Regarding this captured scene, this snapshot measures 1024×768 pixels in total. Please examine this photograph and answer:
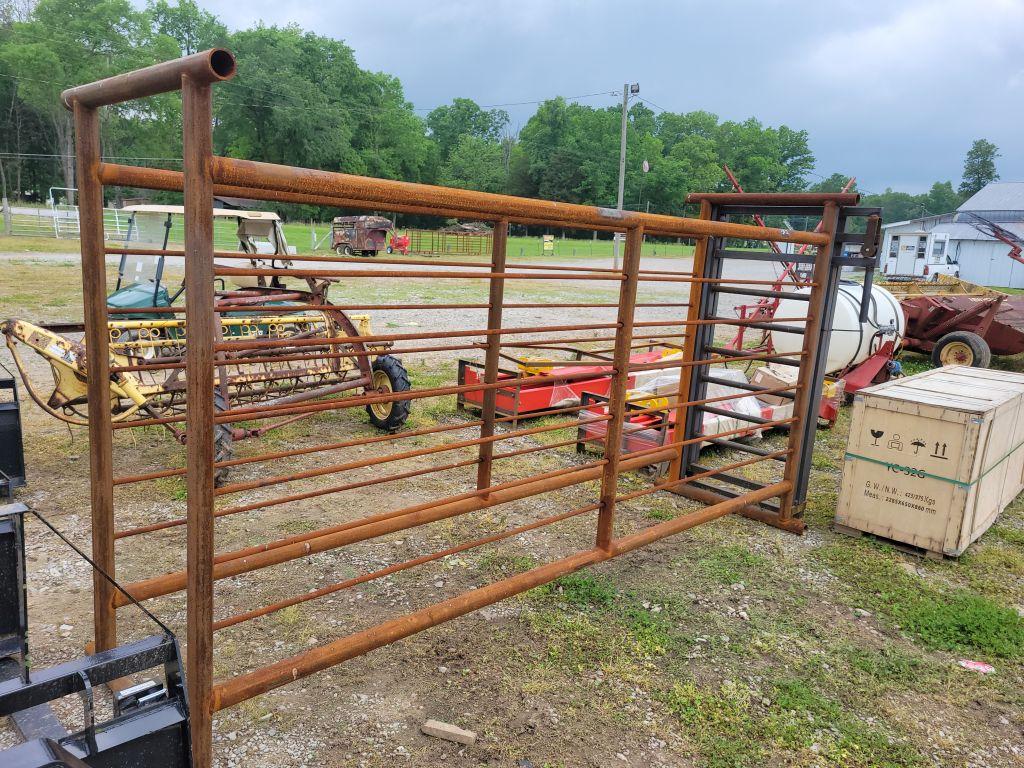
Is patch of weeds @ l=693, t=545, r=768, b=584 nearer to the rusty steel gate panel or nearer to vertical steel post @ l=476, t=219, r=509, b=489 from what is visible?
the rusty steel gate panel

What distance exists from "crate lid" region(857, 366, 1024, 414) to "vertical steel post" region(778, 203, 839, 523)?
323mm

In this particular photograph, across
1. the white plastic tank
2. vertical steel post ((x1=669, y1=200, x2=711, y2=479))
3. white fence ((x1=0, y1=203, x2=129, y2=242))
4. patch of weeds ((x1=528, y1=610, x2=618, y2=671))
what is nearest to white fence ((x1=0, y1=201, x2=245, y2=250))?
white fence ((x1=0, y1=203, x2=129, y2=242))

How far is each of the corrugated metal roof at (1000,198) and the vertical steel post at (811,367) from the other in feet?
178

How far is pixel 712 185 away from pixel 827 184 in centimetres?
2597

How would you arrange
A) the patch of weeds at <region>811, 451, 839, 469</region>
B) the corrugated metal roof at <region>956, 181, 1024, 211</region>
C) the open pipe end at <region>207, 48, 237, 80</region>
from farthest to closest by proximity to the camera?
the corrugated metal roof at <region>956, 181, 1024, 211</region>
the patch of weeds at <region>811, 451, 839, 469</region>
the open pipe end at <region>207, 48, 237, 80</region>

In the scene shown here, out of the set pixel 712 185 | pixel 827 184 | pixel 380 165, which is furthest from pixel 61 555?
pixel 827 184

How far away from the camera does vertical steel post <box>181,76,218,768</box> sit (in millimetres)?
1742

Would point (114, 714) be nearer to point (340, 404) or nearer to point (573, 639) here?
point (340, 404)

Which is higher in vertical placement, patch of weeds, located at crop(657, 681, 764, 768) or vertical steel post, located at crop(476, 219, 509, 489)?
vertical steel post, located at crop(476, 219, 509, 489)

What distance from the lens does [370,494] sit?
5.05m

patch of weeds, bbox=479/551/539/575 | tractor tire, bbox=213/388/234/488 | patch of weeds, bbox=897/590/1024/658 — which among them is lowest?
patch of weeds, bbox=479/551/539/575

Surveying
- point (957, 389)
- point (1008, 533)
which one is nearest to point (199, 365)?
point (957, 389)

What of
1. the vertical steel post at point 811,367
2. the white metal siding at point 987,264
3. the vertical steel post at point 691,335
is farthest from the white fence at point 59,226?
the white metal siding at point 987,264

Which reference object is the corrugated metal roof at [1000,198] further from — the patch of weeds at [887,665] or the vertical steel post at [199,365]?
the vertical steel post at [199,365]
